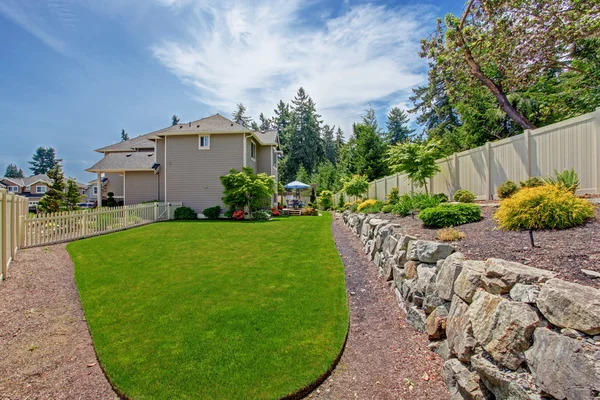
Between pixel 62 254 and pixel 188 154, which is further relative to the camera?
pixel 188 154

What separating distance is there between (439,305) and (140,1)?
9.89 metres

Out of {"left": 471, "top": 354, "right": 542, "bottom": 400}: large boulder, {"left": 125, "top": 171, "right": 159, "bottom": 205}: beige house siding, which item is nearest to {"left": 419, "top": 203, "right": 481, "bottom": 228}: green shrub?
{"left": 471, "top": 354, "right": 542, "bottom": 400}: large boulder

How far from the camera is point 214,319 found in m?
3.86

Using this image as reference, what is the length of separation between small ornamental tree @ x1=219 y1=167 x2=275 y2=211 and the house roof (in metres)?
6.27

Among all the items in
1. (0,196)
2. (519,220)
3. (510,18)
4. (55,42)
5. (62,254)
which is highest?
(510,18)

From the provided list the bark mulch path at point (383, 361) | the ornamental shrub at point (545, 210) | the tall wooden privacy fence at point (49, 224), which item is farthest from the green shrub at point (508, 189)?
the tall wooden privacy fence at point (49, 224)

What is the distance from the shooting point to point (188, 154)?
1802cm

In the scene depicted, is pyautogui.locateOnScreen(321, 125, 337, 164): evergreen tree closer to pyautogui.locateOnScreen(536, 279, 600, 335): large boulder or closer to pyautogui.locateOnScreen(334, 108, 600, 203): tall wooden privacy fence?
pyautogui.locateOnScreen(334, 108, 600, 203): tall wooden privacy fence

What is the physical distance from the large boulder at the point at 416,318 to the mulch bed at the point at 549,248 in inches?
39.1

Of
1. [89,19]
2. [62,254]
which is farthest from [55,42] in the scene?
[62,254]

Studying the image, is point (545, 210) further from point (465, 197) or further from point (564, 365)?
point (465, 197)

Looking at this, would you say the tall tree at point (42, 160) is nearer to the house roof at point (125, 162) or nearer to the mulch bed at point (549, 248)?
the house roof at point (125, 162)

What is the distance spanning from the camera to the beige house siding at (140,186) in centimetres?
1927

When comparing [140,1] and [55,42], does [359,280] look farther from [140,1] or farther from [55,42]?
[55,42]
